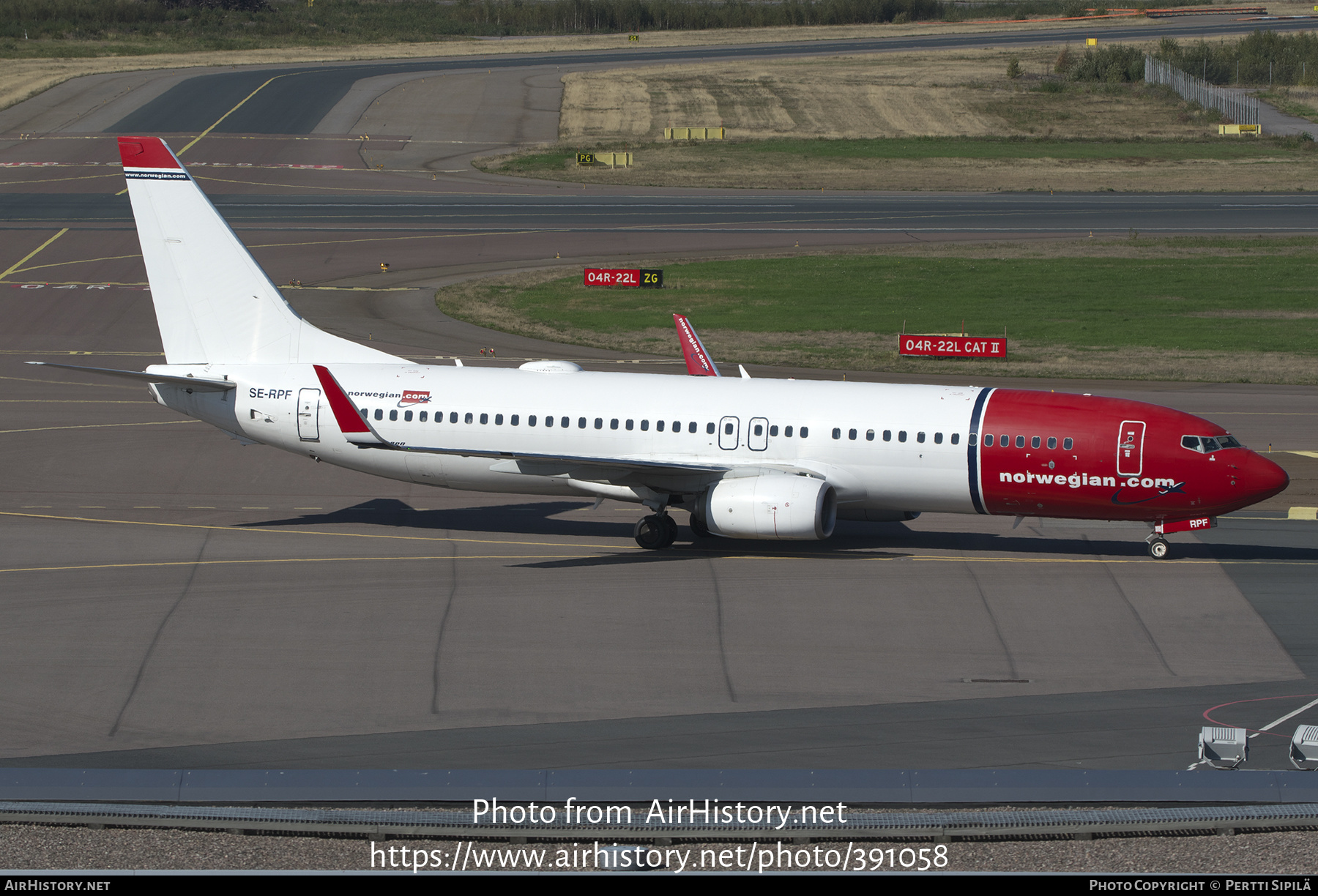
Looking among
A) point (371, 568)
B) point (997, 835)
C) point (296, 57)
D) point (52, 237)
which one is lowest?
point (997, 835)

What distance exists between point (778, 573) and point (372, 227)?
60.9m

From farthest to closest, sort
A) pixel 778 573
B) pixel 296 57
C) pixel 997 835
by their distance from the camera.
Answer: pixel 296 57 → pixel 778 573 → pixel 997 835

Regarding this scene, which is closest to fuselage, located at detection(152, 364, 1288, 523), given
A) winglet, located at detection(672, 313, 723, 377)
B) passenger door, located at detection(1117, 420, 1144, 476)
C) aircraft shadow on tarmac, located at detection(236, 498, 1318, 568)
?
passenger door, located at detection(1117, 420, 1144, 476)

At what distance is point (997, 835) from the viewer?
16.9 m

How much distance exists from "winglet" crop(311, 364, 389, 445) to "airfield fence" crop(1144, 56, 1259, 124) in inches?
4584

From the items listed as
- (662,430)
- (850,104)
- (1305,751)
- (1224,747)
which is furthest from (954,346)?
(850,104)

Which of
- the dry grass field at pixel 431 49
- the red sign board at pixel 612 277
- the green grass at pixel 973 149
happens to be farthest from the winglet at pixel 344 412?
the dry grass field at pixel 431 49

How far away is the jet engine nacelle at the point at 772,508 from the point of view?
107 ft

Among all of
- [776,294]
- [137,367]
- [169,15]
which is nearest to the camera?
[137,367]

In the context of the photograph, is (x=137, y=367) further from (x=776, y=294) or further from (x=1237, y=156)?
(x=1237, y=156)

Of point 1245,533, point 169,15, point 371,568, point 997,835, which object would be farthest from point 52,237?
point 169,15

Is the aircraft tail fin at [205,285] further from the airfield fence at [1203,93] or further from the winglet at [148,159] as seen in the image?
the airfield fence at [1203,93]

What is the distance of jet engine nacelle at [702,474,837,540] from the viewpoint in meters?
32.6

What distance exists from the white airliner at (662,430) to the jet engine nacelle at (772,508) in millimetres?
50
